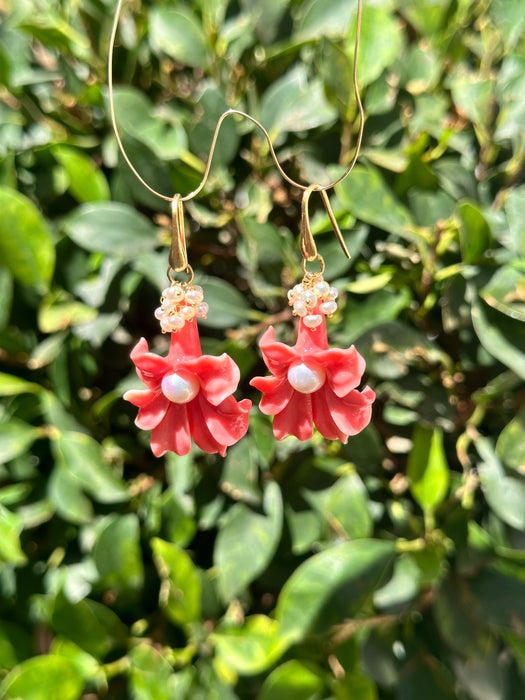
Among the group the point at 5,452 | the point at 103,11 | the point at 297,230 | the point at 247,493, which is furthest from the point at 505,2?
the point at 5,452

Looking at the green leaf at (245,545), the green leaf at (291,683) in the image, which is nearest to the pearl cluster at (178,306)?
the green leaf at (245,545)

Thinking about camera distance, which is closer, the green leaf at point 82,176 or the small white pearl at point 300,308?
the small white pearl at point 300,308

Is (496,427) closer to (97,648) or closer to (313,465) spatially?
(313,465)

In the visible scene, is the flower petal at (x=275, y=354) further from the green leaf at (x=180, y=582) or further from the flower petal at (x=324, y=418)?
the green leaf at (x=180, y=582)

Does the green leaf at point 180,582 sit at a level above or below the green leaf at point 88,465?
below

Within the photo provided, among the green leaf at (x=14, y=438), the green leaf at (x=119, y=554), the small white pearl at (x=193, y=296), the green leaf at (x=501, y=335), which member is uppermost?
the small white pearl at (x=193, y=296)
